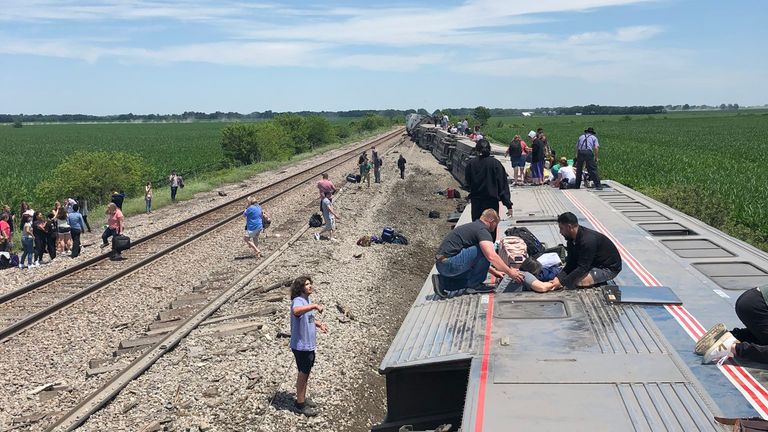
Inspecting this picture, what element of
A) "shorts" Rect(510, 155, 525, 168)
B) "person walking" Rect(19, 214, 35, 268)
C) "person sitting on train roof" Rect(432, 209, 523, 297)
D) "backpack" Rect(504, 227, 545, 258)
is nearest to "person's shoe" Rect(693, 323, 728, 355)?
"person sitting on train roof" Rect(432, 209, 523, 297)

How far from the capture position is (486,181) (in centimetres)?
1044

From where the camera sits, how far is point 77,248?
17172 millimetres

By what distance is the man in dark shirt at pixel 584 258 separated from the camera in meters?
7.52

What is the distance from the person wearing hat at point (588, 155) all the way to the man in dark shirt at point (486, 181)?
6.37m

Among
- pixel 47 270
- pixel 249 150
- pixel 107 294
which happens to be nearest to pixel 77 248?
pixel 47 270

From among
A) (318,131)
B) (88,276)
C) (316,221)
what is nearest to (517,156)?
(316,221)

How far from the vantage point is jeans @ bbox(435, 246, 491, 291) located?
7.95 m

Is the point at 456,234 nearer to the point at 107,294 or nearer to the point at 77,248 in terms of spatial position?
the point at 107,294

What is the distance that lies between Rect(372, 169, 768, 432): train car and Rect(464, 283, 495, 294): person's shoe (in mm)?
179

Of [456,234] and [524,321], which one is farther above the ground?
[456,234]

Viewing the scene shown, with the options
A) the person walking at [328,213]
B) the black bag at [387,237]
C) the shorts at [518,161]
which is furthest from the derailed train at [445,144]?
the person walking at [328,213]

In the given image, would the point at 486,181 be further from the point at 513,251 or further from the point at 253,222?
the point at 253,222

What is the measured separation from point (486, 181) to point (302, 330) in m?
3.82

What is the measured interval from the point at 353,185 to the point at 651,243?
2047 centimetres
